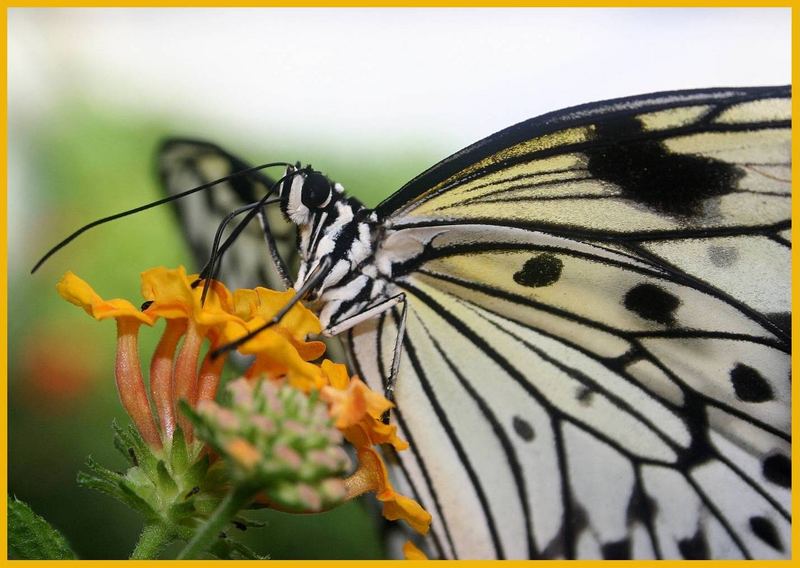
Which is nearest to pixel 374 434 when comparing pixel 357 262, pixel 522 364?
pixel 357 262

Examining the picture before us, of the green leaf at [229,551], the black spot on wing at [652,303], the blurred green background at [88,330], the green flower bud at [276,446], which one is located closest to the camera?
the green flower bud at [276,446]

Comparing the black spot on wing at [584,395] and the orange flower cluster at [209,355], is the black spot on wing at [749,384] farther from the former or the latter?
the orange flower cluster at [209,355]

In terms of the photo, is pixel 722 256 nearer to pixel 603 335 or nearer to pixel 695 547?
pixel 603 335

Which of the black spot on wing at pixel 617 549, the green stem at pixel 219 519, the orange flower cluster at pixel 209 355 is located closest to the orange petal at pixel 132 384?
the orange flower cluster at pixel 209 355

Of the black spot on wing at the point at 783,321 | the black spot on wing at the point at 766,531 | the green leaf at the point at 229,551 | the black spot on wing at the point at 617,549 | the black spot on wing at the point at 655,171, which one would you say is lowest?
the black spot on wing at the point at 617,549

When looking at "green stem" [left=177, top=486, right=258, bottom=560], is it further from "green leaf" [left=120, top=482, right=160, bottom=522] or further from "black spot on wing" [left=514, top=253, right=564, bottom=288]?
"black spot on wing" [left=514, top=253, right=564, bottom=288]

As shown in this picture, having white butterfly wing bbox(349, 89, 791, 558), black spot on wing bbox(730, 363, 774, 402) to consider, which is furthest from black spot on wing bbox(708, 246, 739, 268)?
black spot on wing bbox(730, 363, 774, 402)

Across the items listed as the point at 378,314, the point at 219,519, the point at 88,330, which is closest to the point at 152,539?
the point at 219,519
